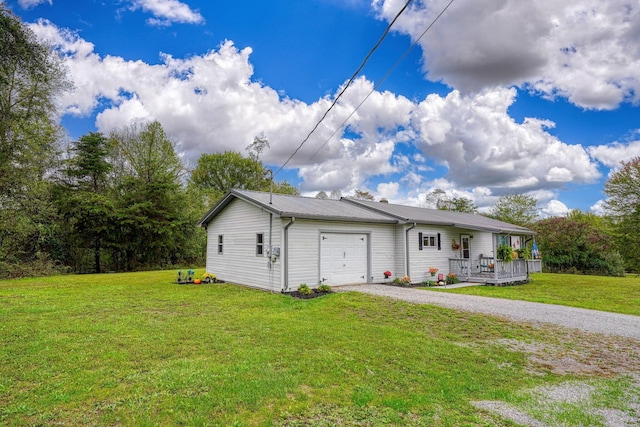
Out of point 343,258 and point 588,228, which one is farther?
point 588,228

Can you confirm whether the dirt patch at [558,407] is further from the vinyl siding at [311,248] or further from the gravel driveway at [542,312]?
the vinyl siding at [311,248]

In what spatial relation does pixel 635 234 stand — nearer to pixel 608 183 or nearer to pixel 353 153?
pixel 608 183

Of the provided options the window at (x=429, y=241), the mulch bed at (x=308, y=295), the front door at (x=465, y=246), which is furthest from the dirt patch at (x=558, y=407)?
the front door at (x=465, y=246)

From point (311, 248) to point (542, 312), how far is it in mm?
6975

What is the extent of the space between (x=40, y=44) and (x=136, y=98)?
4.87 meters

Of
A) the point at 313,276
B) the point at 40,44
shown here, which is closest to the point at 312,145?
the point at 313,276

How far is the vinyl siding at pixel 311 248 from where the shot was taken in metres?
11.6

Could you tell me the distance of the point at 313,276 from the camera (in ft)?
39.4

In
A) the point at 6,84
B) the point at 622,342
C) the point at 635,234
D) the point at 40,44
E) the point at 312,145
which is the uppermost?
the point at 40,44

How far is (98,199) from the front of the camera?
72.2 feet

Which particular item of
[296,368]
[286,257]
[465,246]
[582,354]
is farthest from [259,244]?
[465,246]

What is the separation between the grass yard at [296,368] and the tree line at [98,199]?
1263 centimetres

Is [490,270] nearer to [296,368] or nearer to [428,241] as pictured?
[428,241]

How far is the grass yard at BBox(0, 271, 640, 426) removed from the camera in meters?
3.29
